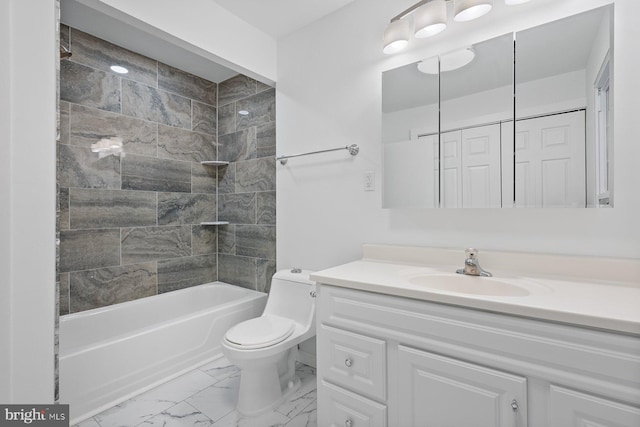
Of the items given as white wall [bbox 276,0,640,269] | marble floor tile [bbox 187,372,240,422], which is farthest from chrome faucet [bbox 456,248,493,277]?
marble floor tile [bbox 187,372,240,422]

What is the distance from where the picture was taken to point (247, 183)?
2.67 m

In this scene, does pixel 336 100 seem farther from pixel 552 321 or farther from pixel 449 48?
pixel 552 321

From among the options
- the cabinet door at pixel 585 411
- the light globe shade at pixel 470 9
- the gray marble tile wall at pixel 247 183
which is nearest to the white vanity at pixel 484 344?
the cabinet door at pixel 585 411

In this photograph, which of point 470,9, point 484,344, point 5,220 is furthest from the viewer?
point 470,9

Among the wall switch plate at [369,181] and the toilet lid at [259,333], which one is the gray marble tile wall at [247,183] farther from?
the wall switch plate at [369,181]

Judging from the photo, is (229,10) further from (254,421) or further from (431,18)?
(254,421)

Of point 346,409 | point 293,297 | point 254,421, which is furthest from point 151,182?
point 346,409

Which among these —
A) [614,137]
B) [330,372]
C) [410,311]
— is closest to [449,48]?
[614,137]

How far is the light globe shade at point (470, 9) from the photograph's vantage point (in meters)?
1.35

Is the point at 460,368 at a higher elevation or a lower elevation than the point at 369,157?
lower

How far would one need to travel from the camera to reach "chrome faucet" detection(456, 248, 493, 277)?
132cm

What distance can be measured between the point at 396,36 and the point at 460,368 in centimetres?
158

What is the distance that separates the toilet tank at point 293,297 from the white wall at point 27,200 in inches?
51.3

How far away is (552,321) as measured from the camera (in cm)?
87
